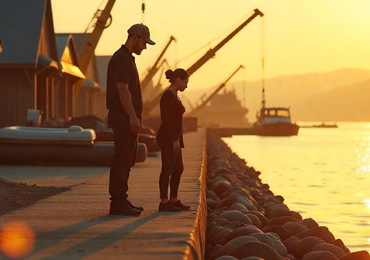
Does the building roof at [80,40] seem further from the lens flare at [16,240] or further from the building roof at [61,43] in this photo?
the lens flare at [16,240]

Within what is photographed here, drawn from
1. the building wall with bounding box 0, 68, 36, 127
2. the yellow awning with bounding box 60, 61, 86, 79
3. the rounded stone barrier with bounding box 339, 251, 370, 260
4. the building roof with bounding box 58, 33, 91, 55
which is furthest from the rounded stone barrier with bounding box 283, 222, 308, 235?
the building roof with bounding box 58, 33, 91, 55

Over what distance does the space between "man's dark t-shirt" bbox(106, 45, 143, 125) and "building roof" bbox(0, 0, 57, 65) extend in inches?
955

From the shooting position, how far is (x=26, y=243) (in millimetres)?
5871

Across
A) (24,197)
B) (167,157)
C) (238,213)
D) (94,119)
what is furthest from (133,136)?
(94,119)

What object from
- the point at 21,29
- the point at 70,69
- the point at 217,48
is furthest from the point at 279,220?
the point at 217,48

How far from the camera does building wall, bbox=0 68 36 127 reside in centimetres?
3170

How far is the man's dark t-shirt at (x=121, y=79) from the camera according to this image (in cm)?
736

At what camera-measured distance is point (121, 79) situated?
732 centimetres

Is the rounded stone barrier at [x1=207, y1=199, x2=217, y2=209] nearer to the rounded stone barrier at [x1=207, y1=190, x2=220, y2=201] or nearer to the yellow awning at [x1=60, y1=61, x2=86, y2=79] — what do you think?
the rounded stone barrier at [x1=207, y1=190, x2=220, y2=201]

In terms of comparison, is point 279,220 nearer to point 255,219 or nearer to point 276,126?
point 255,219

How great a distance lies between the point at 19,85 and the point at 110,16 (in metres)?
15.7

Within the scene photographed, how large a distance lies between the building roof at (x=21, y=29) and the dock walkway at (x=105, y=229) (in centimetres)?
2223

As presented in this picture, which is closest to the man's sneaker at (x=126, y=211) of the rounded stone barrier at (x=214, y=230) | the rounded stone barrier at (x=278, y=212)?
the rounded stone barrier at (x=214, y=230)

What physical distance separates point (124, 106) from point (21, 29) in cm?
2629
